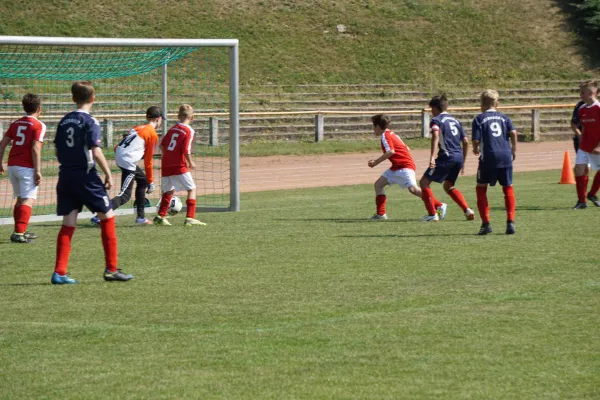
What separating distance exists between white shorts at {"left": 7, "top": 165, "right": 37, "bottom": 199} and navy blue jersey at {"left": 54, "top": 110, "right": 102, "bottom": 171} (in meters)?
3.16

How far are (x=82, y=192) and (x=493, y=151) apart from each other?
517 cm

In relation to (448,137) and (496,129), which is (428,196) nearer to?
(448,137)

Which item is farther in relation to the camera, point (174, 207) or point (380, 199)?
point (174, 207)

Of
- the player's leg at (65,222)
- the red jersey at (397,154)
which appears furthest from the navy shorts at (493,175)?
the player's leg at (65,222)

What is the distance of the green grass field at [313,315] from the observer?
5910mm

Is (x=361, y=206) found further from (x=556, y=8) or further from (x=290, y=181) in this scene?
(x=556, y=8)

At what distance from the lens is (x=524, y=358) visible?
20.7ft

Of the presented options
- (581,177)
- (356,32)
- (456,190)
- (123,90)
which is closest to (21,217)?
(456,190)

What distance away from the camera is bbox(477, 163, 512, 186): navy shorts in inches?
476

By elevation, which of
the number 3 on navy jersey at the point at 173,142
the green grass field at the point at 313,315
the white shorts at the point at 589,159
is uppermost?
the number 3 on navy jersey at the point at 173,142

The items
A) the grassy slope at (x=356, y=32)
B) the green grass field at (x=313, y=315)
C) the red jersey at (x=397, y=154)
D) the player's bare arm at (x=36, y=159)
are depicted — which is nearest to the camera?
the green grass field at (x=313, y=315)

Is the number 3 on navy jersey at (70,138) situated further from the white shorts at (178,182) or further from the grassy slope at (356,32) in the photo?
the grassy slope at (356,32)

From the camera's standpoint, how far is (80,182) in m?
9.23

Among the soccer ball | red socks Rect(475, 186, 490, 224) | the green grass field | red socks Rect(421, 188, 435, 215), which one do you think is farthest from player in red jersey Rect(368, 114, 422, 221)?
the soccer ball
